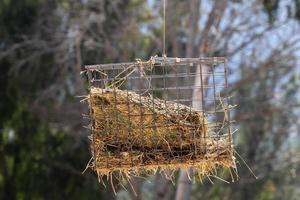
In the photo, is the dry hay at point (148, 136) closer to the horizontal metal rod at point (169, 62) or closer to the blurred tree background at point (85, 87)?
the horizontal metal rod at point (169, 62)

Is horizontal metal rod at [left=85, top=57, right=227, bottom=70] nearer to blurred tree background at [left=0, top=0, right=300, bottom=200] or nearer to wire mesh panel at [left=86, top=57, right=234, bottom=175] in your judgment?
wire mesh panel at [left=86, top=57, right=234, bottom=175]

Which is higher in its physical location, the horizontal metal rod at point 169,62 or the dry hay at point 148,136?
the horizontal metal rod at point 169,62

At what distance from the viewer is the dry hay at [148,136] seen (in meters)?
3.80

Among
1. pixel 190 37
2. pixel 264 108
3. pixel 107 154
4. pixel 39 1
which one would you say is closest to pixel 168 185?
pixel 264 108

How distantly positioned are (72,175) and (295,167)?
154 inches

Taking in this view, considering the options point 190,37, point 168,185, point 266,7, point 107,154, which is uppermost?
point 266,7

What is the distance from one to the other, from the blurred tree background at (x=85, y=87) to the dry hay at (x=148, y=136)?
239 inches

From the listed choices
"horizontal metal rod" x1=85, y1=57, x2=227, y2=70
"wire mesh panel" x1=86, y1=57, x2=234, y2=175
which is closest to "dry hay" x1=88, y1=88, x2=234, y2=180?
"wire mesh panel" x1=86, y1=57, x2=234, y2=175

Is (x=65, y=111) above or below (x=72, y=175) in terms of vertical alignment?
above

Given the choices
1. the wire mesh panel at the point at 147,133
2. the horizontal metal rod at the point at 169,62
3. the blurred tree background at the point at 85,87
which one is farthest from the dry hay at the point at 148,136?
the blurred tree background at the point at 85,87

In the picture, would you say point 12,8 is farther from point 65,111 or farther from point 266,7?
point 266,7

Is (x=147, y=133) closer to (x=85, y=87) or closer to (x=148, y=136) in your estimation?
(x=148, y=136)

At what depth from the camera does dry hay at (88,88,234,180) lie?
3.80 metres

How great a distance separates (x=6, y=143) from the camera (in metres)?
12.5
